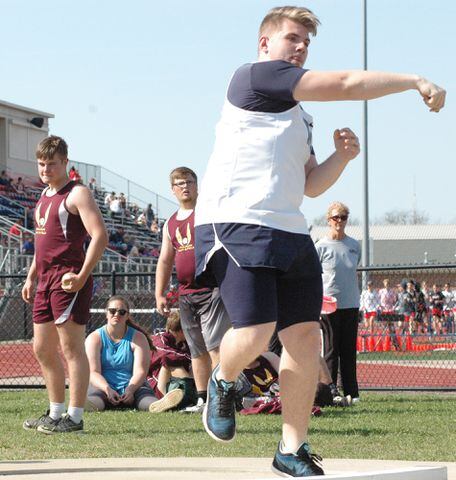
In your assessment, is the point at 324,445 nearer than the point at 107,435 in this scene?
Yes

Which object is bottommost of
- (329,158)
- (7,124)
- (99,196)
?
(329,158)

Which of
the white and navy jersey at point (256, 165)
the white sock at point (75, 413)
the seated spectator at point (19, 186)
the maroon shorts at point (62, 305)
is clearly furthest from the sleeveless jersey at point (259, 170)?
the seated spectator at point (19, 186)

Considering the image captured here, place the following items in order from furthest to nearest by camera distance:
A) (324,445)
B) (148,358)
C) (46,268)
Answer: (148,358) → (46,268) → (324,445)

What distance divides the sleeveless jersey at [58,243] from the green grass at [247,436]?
1142mm

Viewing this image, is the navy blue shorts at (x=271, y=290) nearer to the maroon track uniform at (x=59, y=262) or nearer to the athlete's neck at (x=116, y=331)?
the maroon track uniform at (x=59, y=262)

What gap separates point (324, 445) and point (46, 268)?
90.0 inches

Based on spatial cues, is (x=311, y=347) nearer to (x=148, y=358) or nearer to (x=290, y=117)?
(x=290, y=117)

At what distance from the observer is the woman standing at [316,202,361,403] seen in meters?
10.8

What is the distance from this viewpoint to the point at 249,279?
15.6 feet

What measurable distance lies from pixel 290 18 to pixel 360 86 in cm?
53

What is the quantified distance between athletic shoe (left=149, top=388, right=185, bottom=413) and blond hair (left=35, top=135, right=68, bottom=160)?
9.69 ft

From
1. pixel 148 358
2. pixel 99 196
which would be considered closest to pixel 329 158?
pixel 148 358

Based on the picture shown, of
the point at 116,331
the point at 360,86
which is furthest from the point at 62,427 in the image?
the point at 360,86

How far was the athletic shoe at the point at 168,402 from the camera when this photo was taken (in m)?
9.98
